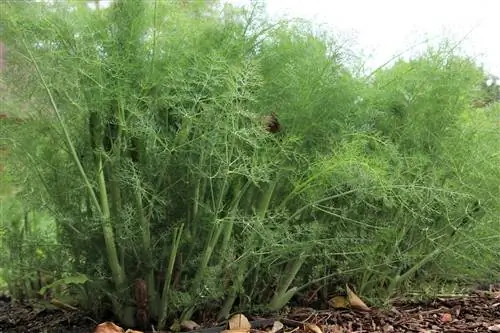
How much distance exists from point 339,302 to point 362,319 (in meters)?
0.12

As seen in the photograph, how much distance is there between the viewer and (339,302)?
7.25 feet

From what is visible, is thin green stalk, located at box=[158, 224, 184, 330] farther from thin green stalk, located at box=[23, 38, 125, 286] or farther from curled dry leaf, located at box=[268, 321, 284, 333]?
curled dry leaf, located at box=[268, 321, 284, 333]

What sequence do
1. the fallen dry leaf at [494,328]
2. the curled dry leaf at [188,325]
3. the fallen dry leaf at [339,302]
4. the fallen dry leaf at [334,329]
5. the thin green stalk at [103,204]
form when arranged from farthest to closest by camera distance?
1. the fallen dry leaf at [339,302]
2. the fallen dry leaf at [494,328]
3. the fallen dry leaf at [334,329]
4. the curled dry leaf at [188,325]
5. the thin green stalk at [103,204]

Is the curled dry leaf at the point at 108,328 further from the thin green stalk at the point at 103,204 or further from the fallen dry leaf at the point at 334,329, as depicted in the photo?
the fallen dry leaf at the point at 334,329

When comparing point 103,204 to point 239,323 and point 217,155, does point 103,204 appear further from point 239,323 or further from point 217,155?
point 239,323

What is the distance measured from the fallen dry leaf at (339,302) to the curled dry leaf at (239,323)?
1.54ft

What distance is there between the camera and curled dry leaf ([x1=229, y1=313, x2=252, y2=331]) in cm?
185

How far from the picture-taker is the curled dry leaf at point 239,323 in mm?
1853

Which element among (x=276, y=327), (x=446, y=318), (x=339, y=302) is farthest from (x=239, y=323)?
(x=446, y=318)

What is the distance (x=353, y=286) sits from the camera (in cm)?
229

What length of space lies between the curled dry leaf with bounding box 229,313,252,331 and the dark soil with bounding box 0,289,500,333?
5cm

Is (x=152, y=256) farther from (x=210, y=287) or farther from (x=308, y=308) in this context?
(x=308, y=308)

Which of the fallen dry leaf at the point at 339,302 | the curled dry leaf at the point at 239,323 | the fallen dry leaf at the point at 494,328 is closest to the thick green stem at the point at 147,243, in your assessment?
the curled dry leaf at the point at 239,323

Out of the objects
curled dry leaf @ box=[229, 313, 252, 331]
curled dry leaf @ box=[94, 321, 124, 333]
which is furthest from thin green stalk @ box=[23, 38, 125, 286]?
curled dry leaf @ box=[229, 313, 252, 331]
